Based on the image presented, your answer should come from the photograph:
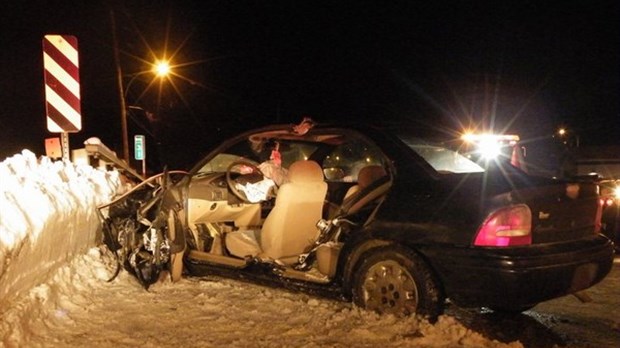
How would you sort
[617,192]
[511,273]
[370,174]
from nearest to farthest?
[511,273], [370,174], [617,192]

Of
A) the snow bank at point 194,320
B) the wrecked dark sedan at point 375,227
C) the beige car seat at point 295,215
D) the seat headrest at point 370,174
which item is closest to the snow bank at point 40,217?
the snow bank at point 194,320

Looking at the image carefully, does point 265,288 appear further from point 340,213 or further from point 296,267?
point 340,213

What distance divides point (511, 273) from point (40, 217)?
3413 mm

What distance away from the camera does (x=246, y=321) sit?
502cm

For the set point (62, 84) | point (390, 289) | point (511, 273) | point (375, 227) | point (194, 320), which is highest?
point (62, 84)

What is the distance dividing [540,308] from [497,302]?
1.34 m

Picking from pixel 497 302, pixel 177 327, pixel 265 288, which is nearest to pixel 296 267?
pixel 265 288

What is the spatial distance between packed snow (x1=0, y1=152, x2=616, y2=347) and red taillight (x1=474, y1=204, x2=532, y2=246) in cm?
65

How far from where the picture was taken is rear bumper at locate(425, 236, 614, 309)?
428 cm

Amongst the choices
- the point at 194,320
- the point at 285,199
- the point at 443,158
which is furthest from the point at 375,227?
the point at 194,320

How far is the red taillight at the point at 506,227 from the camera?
4.34m

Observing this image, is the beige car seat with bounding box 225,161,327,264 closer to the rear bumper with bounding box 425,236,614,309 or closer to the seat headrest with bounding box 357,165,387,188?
the seat headrest with bounding box 357,165,387,188

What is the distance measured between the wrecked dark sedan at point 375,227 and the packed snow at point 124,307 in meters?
0.18

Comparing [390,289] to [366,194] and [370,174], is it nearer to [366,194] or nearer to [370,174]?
[366,194]
